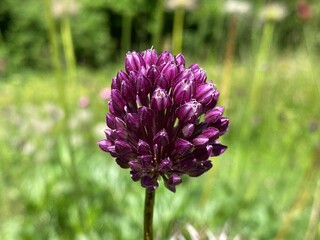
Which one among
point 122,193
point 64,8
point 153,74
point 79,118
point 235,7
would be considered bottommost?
point 122,193

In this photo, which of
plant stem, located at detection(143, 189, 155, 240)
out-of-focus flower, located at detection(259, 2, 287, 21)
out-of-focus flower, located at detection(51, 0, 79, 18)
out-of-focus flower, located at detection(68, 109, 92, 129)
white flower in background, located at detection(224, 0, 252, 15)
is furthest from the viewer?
out-of-focus flower, located at detection(68, 109, 92, 129)

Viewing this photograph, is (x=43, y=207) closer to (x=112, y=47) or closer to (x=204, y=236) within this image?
(x=204, y=236)

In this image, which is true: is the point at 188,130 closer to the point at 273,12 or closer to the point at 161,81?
the point at 161,81

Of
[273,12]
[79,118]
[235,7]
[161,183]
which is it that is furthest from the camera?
[79,118]

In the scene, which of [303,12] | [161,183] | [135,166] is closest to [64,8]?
[161,183]

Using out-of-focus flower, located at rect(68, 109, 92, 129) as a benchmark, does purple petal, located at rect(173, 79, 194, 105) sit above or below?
below

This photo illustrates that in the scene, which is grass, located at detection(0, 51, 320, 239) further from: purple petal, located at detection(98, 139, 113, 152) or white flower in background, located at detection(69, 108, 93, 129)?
purple petal, located at detection(98, 139, 113, 152)

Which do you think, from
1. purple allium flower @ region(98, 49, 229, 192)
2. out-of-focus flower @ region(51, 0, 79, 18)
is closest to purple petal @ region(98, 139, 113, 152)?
purple allium flower @ region(98, 49, 229, 192)

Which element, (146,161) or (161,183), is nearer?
(146,161)
